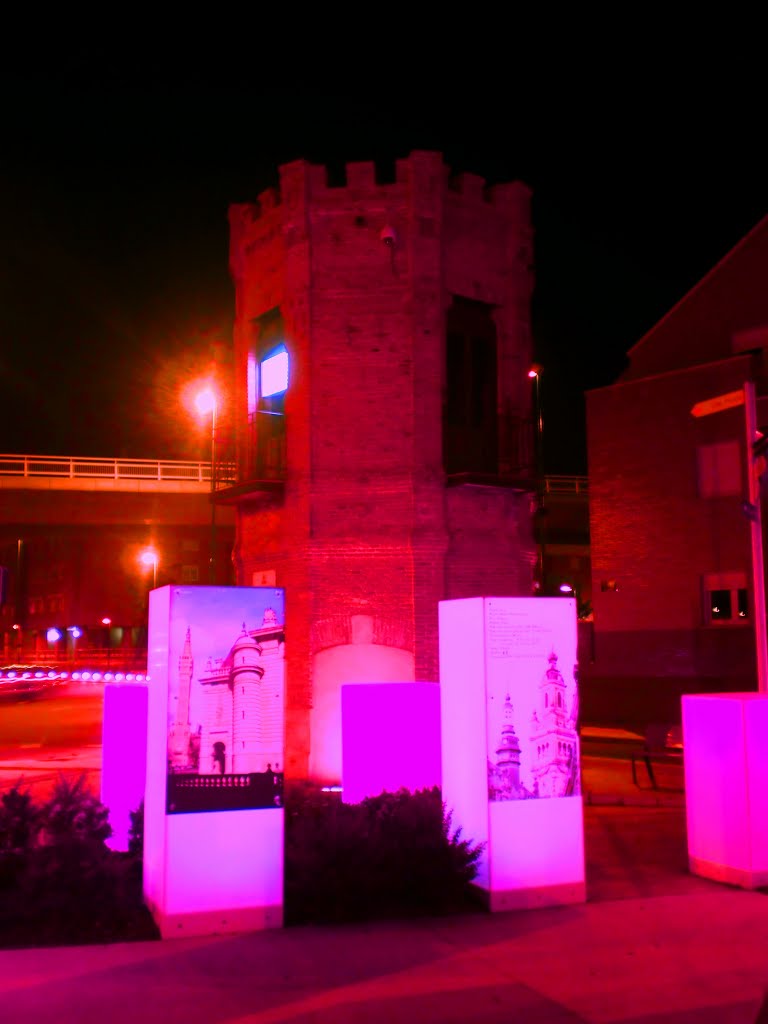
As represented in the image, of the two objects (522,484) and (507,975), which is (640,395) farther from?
(507,975)

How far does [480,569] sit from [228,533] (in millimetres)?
50703

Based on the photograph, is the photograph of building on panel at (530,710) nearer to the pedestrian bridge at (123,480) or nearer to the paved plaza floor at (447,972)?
the paved plaza floor at (447,972)

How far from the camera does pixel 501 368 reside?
18.5m

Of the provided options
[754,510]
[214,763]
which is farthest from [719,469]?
[214,763]

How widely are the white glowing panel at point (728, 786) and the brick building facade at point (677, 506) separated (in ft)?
62.4

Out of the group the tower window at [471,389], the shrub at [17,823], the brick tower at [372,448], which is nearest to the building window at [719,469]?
the tower window at [471,389]

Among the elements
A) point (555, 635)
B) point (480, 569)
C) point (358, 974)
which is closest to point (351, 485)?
point (480, 569)

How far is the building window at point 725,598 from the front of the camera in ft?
93.4

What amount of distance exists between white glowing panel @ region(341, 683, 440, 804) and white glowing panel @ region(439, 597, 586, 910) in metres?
2.38

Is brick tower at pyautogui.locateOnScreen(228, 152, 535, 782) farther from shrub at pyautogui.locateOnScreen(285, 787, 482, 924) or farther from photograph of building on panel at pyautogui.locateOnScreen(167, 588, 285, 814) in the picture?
photograph of building on panel at pyautogui.locateOnScreen(167, 588, 285, 814)

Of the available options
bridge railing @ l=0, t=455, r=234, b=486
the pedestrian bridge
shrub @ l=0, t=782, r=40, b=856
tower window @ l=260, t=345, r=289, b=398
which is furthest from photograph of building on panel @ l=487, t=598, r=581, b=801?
bridge railing @ l=0, t=455, r=234, b=486

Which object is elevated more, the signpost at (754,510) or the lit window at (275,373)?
the lit window at (275,373)

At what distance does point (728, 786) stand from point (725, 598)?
68.0ft

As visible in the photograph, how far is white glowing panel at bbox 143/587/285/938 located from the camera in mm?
7852
